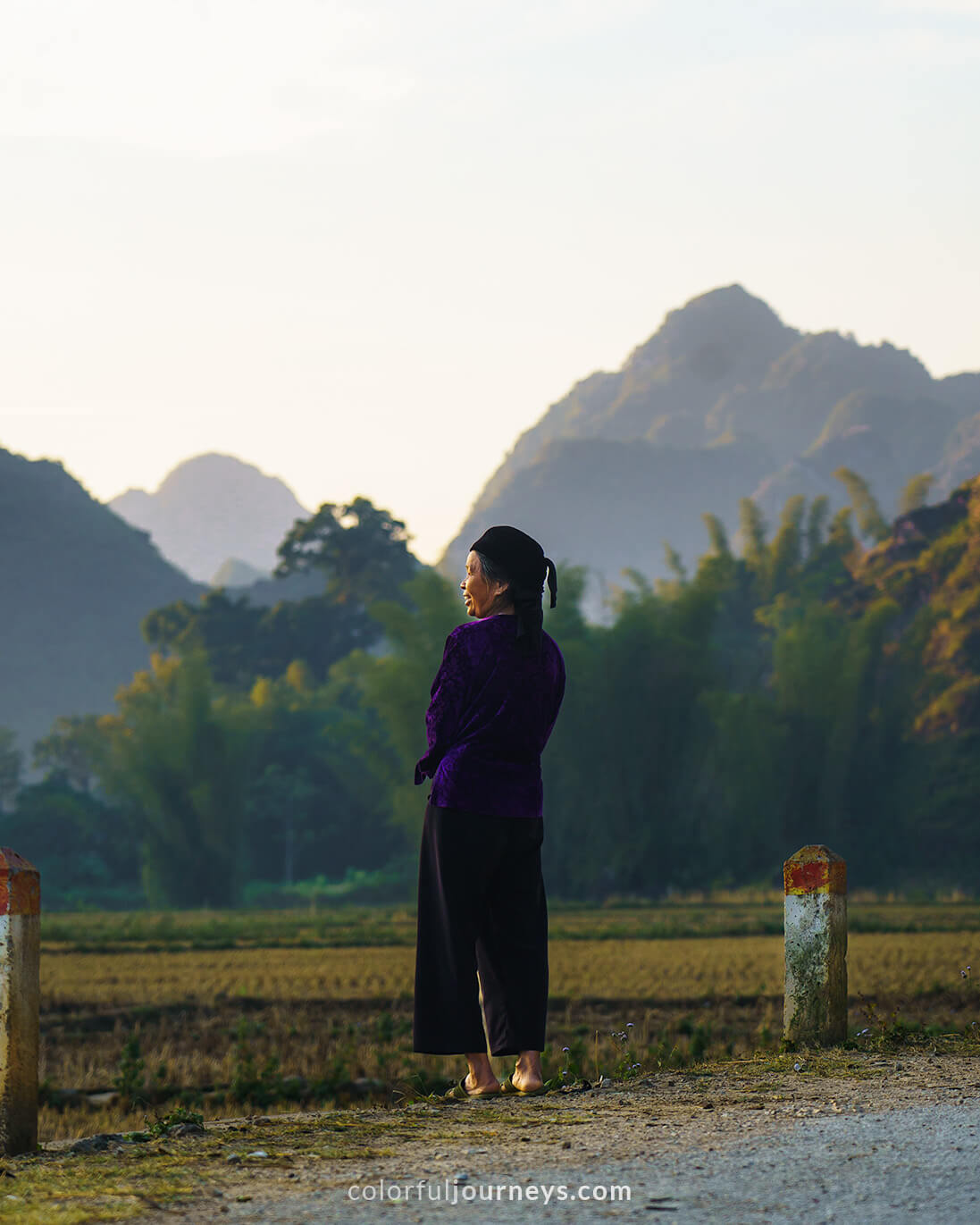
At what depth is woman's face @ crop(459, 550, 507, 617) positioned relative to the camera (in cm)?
453

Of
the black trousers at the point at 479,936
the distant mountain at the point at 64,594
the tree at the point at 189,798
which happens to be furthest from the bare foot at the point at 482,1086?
the distant mountain at the point at 64,594

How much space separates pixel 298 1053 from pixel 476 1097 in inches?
291

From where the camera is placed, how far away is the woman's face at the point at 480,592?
453 cm

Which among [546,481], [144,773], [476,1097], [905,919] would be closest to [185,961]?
[905,919]

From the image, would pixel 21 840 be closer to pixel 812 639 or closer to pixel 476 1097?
pixel 812 639

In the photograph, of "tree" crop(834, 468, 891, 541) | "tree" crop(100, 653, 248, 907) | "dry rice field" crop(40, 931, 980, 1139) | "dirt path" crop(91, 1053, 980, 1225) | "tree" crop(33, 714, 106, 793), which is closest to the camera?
"dirt path" crop(91, 1053, 980, 1225)

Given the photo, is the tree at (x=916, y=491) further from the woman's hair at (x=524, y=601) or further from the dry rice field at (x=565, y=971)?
the woman's hair at (x=524, y=601)

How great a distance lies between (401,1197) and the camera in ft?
10.7

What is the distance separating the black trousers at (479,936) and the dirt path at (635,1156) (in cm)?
22

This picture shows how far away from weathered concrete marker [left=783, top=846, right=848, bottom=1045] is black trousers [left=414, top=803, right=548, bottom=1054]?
1246 millimetres

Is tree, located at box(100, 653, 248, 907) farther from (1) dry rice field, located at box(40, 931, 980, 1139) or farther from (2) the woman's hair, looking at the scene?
(2) the woman's hair

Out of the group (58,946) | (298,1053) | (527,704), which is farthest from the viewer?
(58,946)

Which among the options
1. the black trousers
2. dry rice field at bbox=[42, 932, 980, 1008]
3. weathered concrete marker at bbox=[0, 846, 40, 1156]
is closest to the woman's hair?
the black trousers

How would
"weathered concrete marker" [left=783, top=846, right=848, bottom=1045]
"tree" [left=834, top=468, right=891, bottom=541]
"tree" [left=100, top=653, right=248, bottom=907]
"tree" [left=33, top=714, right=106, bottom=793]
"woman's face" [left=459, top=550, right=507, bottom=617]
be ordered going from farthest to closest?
"tree" [left=834, top=468, right=891, bottom=541] → "tree" [left=33, top=714, right=106, bottom=793] → "tree" [left=100, top=653, right=248, bottom=907] → "weathered concrete marker" [left=783, top=846, right=848, bottom=1045] → "woman's face" [left=459, top=550, right=507, bottom=617]
